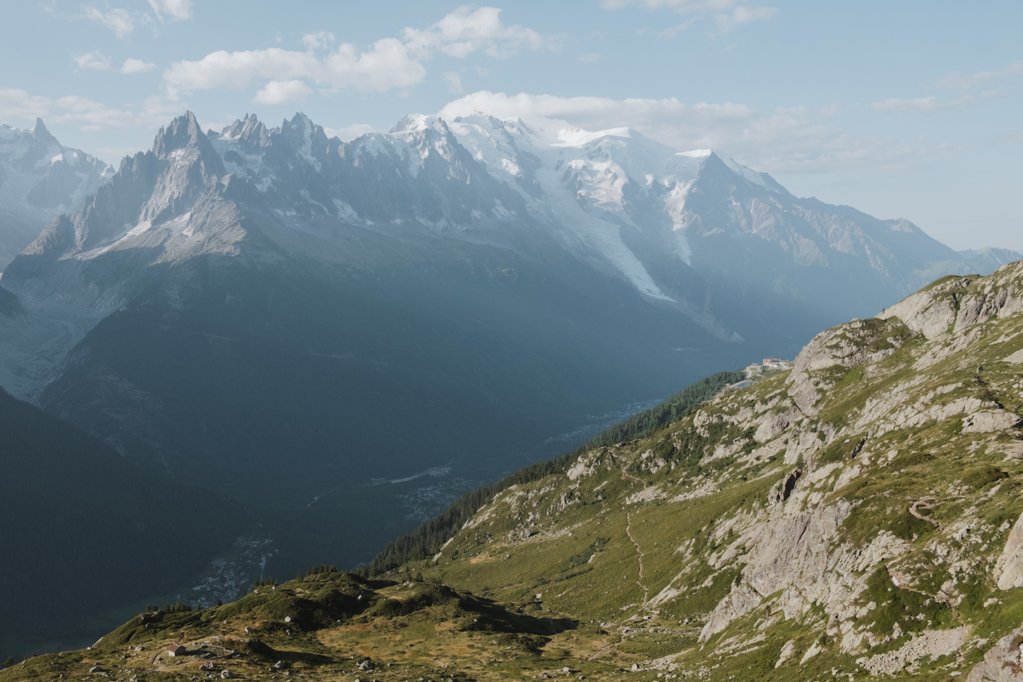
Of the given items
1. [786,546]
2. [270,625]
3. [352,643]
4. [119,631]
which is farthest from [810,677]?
[119,631]

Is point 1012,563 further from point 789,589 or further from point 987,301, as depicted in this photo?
point 987,301

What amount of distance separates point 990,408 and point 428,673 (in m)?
87.5

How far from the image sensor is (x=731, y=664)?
85.1 meters

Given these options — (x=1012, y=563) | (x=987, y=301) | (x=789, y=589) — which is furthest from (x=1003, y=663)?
(x=987, y=301)

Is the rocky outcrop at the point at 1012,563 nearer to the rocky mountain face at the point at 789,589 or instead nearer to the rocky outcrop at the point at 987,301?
the rocky mountain face at the point at 789,589

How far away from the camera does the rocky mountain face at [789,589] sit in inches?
2813

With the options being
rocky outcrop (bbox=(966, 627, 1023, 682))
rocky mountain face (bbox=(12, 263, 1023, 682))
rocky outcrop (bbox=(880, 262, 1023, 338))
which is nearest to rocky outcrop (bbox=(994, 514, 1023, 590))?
rocky mountain face (bbox=(12, 263, 1023, 682))

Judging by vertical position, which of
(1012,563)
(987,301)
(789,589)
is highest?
(987,301)

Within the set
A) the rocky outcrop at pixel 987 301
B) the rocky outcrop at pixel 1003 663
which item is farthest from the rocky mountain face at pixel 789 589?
the rocky outcrop at pixel 987 301

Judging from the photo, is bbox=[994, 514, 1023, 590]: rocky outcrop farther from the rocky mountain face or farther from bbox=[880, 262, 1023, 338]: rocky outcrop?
bbox=[880, 262, 1023, 338]: rocky outcrop

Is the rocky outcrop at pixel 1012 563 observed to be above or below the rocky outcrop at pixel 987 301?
below

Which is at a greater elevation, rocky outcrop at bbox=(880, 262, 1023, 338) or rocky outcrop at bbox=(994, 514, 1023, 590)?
rocky outcrop at bbox=(880, 262, 1023, 338)

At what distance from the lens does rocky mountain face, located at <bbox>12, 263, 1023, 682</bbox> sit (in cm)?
7144

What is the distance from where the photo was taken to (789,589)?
96938 millimetres
